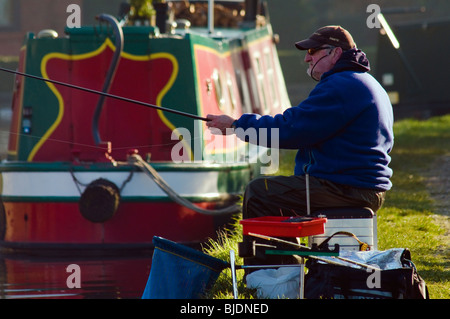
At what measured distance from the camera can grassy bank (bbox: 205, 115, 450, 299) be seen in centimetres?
593

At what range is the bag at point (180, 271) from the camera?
16.9ft

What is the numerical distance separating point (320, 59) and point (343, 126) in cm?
45

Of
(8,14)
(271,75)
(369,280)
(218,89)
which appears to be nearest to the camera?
(369,280)

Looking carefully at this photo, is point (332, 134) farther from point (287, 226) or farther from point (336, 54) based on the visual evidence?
point (287, 226)

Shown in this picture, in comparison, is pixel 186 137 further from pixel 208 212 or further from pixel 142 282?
pixel 142 282

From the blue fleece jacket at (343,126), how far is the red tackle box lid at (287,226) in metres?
0.40

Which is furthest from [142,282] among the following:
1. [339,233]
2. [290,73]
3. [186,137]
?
[290,73]

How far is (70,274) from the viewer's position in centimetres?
802

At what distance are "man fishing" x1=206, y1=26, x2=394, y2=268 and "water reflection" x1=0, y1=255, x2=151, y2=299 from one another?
2.22 metres

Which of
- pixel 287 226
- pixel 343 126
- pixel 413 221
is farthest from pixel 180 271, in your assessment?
pixel 413 221

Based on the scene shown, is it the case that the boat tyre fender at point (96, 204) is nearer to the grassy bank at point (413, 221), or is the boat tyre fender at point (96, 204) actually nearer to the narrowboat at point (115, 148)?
the narrowboat at point (115, 148)

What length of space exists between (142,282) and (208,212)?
166 centimetres

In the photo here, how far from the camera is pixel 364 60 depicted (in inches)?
206
